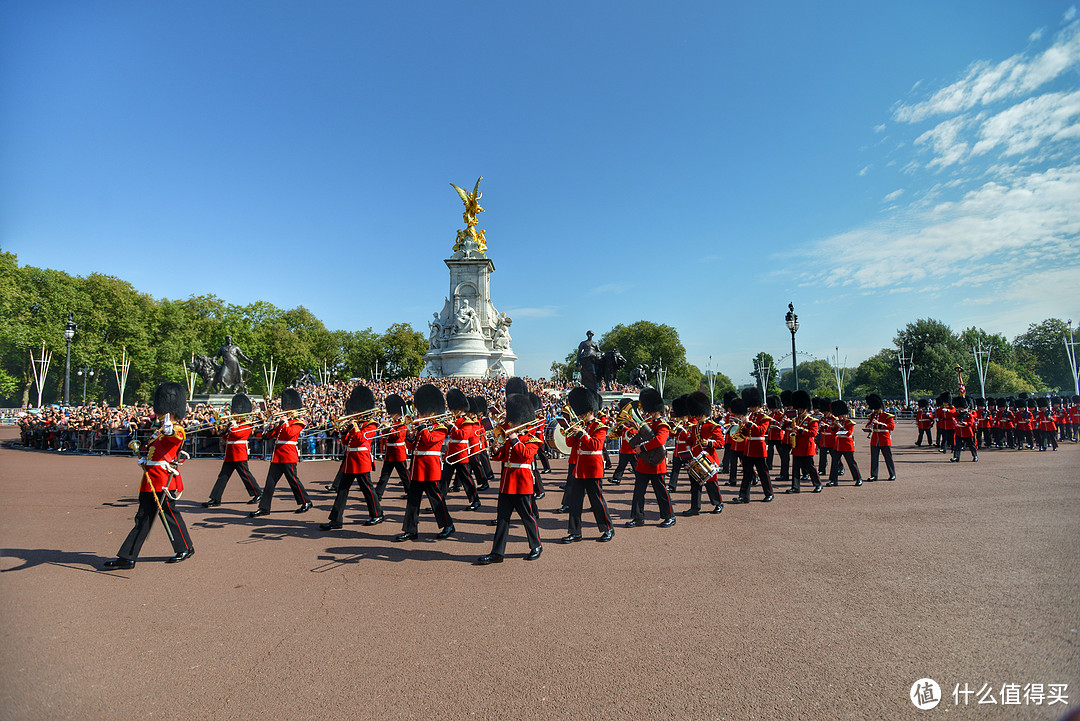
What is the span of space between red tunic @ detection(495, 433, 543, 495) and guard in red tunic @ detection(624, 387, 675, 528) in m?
2.00

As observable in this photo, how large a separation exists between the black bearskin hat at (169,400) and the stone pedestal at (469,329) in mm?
38260

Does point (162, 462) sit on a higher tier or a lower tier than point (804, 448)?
higher

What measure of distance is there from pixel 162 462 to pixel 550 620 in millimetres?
4872

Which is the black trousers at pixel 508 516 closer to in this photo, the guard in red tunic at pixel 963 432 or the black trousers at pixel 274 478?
the black trousers at pixel 274 478

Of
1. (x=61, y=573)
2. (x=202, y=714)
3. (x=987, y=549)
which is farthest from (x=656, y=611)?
(x=61, y=573)

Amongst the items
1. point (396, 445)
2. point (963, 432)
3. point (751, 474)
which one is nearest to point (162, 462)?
point (396, 445)

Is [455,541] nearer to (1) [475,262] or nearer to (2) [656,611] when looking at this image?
(2) [656,611]

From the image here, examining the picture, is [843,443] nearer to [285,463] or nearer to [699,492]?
[699,492]

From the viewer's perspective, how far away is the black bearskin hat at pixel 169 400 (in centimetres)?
685

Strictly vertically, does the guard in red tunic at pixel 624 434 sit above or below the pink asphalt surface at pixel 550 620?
above

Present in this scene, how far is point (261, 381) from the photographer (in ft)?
197

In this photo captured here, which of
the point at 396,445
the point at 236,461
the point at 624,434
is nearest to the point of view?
the point at 396,445

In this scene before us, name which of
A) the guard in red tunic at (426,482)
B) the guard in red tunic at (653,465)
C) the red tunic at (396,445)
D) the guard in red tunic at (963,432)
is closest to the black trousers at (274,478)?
the red tunic at (396,445)

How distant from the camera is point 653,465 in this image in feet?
25.0
